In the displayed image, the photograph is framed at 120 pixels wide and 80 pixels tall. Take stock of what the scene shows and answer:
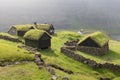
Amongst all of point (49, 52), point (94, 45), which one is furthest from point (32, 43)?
point (94, 45)

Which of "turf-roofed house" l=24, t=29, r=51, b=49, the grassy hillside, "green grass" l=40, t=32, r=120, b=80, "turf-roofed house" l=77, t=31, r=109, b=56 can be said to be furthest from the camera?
"turf-roofed house" l=77, t=31, r=109, b=56

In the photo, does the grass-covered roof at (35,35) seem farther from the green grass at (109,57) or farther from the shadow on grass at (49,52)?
the green grass at (109,57)

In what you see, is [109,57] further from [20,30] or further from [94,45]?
[20,30]

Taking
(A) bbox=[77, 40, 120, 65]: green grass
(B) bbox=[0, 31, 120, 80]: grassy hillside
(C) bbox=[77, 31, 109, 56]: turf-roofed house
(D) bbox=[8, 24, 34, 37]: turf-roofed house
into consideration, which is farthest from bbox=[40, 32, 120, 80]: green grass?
(D) bbox=[8, 24, 34, 37]: turf-roofed house

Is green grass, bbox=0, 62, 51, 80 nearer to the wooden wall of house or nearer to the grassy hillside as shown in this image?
the grassy hillside

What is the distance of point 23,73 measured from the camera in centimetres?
3656

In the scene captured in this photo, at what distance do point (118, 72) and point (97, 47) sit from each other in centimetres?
1349

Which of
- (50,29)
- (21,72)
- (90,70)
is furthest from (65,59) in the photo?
(50,29)

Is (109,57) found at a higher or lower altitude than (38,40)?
lower

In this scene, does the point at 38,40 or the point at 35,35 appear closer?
the point at 38,40

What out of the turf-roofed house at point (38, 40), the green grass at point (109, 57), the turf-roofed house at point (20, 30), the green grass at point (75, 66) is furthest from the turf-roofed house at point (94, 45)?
the turf-roofed house at point (20, 30)

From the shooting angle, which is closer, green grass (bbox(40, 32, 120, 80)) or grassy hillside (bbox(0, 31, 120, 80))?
grassy hillside (bbox(0, 31, 120, 80))

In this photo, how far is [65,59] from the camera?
5697cm

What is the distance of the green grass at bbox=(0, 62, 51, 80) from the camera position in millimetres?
35156
